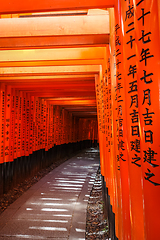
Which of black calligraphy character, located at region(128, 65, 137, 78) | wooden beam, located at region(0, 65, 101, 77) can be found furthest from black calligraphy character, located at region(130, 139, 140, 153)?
wooden beam, located at region(0, 65, 101, 77)

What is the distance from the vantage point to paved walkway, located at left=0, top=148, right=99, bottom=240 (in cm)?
394

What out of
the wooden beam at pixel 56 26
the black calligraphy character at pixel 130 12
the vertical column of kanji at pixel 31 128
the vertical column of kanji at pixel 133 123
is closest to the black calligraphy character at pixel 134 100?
the vertical column of kanji at pixel 133 123

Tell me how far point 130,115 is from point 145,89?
0.33m

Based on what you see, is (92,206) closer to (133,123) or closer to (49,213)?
(49,213)

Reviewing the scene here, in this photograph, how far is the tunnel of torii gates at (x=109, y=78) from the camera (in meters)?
1.33

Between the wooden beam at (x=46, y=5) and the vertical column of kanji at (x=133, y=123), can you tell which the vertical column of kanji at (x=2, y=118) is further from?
the vertical column of kanji at (x=133, y=123)

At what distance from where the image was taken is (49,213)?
4.92 meters

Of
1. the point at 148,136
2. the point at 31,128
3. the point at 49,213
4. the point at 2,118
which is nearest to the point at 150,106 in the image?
the point at 148,136

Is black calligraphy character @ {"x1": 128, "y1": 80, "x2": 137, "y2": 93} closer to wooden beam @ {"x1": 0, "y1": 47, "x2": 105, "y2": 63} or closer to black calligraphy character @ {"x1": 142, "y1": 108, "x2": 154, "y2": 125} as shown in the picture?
black calligraphy character @ {"x1": 142, "y1": 108, "x2": 154, "y2": 125}

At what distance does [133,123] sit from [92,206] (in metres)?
4.51

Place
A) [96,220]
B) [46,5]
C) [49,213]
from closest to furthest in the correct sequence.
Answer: [46,5], [96,220], [49,213]

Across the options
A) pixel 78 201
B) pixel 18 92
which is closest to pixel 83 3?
pixel 78 201

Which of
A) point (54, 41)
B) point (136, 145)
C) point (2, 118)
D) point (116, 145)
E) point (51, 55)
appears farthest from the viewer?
point (2, 118)

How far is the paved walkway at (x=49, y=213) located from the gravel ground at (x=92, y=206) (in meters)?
0.14
